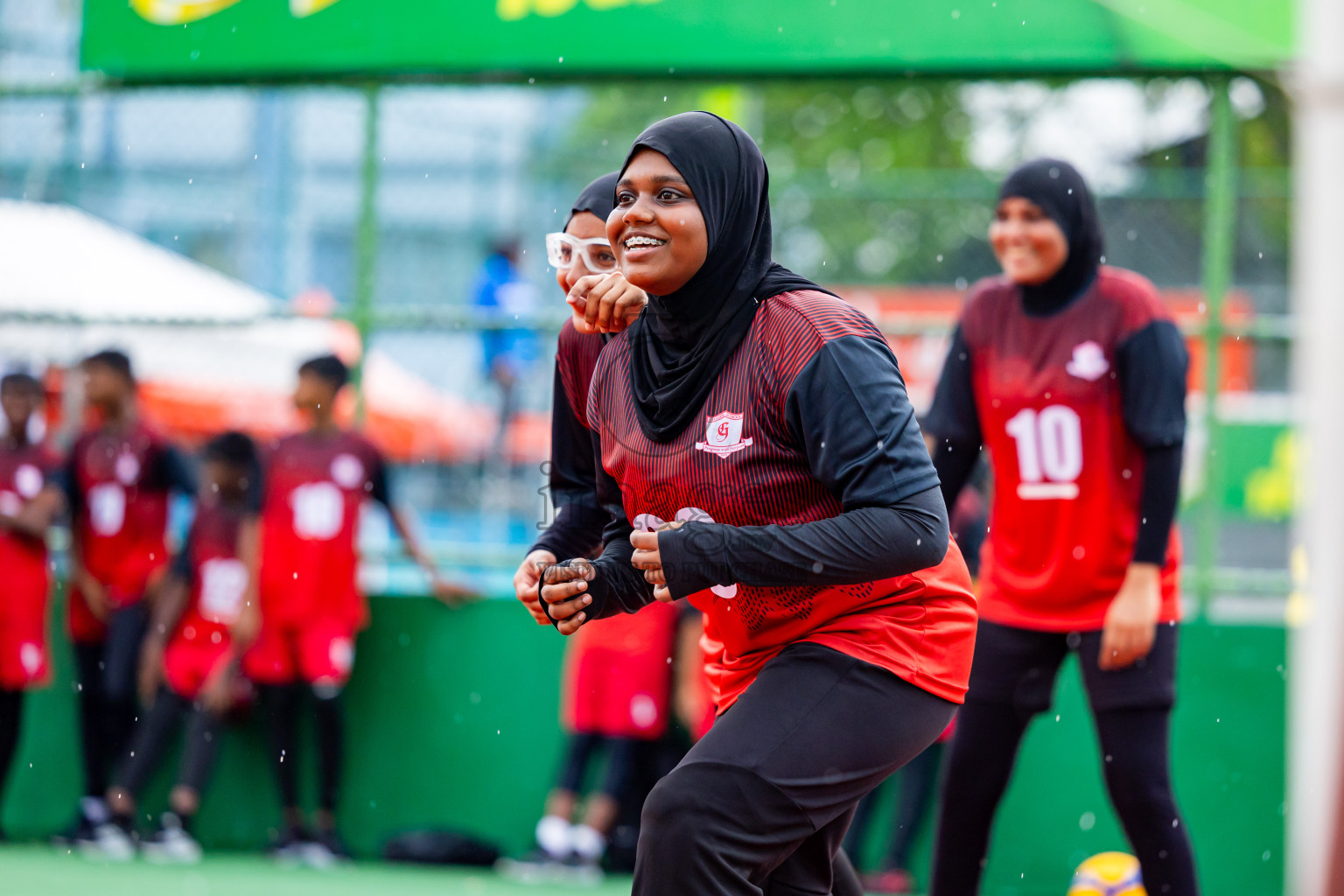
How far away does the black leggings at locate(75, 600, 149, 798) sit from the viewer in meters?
7.21

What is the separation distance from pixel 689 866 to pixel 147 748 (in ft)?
17.2

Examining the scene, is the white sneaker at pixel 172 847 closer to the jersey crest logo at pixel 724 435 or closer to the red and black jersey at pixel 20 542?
the red and black jersey at pixel 20 542

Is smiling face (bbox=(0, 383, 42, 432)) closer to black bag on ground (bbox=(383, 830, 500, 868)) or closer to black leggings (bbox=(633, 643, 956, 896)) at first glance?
black bag on ground (bbox=(383, 830, 500, 868))

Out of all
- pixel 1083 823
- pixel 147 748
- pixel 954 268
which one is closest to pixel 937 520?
pixel 1083 823

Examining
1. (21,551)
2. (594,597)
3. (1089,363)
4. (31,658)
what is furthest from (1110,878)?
(21,551)

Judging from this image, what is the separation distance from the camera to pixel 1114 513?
4.42 metres

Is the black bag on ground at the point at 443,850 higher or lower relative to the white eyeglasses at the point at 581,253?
lower

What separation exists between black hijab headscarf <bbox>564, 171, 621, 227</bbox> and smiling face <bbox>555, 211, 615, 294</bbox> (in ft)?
0.04

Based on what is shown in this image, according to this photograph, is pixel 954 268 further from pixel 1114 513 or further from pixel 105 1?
pixel 1114 513

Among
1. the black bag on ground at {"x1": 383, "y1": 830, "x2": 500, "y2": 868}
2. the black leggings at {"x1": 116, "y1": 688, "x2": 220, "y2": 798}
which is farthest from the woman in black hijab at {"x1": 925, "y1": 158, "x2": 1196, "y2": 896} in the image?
the black leggings at {"x1": 116, "y1": 688, "x2": 220, "y2": 798}

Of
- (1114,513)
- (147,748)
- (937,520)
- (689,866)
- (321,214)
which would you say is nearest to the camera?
(689,866)

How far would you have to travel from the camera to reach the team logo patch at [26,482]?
7.32 meters

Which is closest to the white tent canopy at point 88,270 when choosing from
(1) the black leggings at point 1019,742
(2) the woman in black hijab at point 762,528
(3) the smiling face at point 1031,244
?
(3) the smiling face at point 1031,244

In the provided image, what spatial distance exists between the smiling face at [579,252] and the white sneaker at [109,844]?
4571 millimetres
